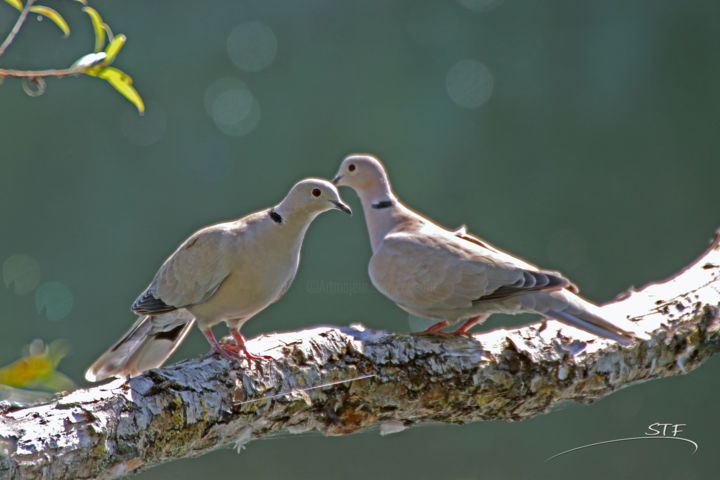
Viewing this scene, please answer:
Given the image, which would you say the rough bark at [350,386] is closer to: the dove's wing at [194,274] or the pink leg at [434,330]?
the pink leg at [434,330]

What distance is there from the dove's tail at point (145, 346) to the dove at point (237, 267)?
13 mm

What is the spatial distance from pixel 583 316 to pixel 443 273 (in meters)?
0.28

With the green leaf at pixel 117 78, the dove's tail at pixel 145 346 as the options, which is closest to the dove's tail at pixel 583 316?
the dove's tail at pixel 145 346

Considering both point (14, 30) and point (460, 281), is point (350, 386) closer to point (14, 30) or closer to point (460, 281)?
point (460, 281)

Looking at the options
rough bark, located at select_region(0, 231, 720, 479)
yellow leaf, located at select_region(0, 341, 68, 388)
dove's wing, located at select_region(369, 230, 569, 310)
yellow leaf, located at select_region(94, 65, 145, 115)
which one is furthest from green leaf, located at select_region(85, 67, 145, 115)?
dove's wing, located at select_region(369, 230, 569, 310)

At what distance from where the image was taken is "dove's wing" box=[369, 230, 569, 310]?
1345mm

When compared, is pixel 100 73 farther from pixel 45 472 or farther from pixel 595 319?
pixel 595 319

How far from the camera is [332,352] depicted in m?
1.25

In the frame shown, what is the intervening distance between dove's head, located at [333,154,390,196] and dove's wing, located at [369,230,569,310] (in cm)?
16

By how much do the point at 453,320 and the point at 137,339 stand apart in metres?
0.65

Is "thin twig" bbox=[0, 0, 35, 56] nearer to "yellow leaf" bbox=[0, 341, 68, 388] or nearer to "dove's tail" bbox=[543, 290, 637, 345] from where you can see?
"yellow leaf" bbox=[0, 341, 68, 388]

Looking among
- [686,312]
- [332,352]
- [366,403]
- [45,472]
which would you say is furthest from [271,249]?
[686,312]

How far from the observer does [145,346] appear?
142 cm

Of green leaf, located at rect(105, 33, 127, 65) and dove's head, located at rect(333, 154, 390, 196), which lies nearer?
green leaf, located at rect(105, 33, 127, 65)
